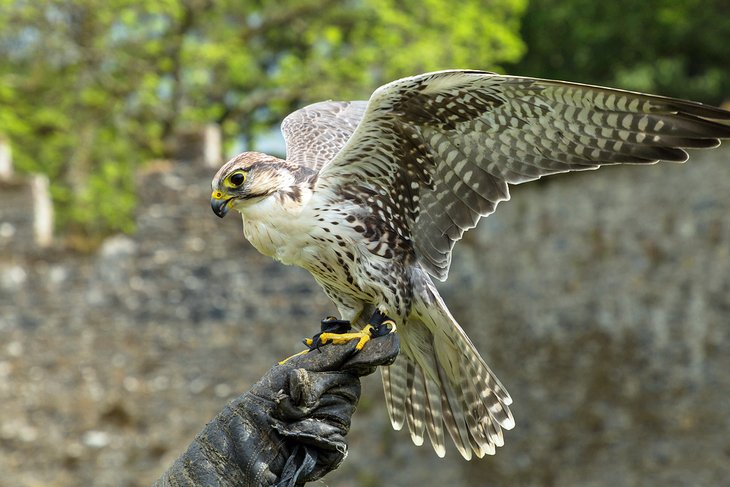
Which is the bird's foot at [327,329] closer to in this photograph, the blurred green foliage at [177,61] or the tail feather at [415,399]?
the tail feather at [415,399]

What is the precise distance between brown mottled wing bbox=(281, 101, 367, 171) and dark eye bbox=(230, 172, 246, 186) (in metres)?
0.59

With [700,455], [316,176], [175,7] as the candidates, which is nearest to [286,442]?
[316,176]

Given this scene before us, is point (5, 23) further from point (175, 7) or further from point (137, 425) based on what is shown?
point (137, 425)

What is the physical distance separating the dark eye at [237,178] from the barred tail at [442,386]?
0.68 m

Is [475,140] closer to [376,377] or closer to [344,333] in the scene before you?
Result: [344,333]

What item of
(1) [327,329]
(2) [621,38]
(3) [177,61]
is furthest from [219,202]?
(2) [621,38]

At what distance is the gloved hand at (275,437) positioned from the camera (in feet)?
9.51

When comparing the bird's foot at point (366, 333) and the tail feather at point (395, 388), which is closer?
the bird's foot at point (366, 333)

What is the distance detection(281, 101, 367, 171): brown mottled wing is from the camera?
398 centimetres

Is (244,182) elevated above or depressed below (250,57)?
below

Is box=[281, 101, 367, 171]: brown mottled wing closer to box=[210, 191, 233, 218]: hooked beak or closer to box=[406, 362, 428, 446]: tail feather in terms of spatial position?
box=[210, 191, 233, 218]: hooked beak

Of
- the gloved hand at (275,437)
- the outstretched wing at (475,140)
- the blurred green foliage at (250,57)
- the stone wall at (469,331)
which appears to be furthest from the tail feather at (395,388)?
the blurred green foliage at (250,57)

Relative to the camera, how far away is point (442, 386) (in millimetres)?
3684

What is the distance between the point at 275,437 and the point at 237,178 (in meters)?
0.78
